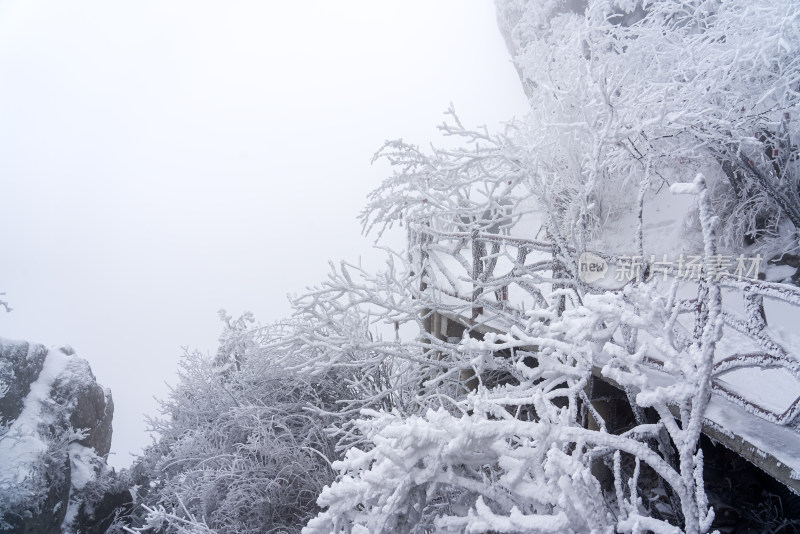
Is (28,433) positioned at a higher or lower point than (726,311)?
lower

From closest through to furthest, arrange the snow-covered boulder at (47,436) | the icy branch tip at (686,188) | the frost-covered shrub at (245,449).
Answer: the icy branch tip at (686,188)
the frost-covered shrub at (245,449)
the snow-covered boulder at (47,436)

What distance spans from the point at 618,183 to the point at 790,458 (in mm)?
9179

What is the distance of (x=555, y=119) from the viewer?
8.16m

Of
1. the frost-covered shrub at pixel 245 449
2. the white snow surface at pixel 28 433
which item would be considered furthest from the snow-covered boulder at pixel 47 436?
the frost-covered shrub at pixel 245 449

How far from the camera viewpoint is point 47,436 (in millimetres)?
8164

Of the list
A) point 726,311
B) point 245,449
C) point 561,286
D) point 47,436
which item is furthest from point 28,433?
point 726,311

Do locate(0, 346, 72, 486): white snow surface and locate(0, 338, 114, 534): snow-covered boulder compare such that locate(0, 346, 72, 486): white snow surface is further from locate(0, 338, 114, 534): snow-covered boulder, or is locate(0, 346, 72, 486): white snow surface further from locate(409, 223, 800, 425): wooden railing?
locate(409, 223, 800, 425): wooden railing

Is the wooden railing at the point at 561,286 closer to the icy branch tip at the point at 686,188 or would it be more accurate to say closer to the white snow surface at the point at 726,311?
the white snow surface at the point at 726,311

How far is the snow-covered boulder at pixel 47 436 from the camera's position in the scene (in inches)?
274

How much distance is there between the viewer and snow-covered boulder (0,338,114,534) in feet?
22.9

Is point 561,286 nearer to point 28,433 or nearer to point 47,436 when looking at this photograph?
point 28,433

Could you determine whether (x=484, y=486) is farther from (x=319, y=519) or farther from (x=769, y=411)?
(x=769, y=411)

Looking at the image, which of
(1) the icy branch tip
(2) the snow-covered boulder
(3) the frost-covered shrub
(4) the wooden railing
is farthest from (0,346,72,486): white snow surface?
(1) the icy branch tip

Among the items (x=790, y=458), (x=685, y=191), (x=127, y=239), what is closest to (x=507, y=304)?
(x=790, y=458)
